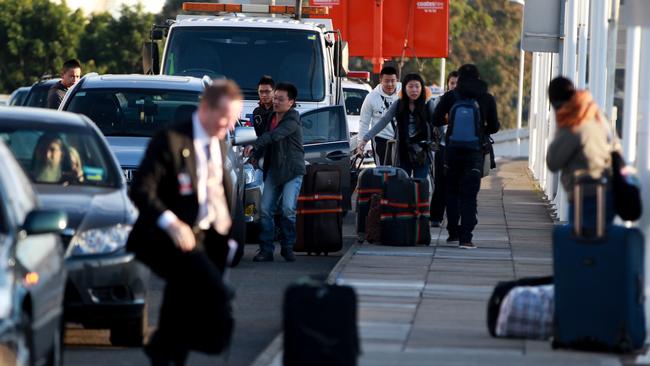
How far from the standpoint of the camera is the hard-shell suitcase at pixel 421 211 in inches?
674

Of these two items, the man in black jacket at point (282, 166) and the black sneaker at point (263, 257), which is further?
the black sneaker at point (263, 257)

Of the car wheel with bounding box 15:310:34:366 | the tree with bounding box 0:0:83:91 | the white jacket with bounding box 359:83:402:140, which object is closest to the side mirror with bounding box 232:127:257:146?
the white jacket with bounding box 359:83:402:140

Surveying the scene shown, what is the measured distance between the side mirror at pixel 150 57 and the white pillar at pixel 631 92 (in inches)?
435

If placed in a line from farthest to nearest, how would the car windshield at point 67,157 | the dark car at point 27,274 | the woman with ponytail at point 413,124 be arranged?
the woman with ponytail at point 413,124, the car windshield at point 67,157, the dark car at point 27,274

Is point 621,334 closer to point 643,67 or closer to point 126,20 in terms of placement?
point 643,67

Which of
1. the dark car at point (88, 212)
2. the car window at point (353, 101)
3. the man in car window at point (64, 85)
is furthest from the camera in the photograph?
the car window at point (353, 101)

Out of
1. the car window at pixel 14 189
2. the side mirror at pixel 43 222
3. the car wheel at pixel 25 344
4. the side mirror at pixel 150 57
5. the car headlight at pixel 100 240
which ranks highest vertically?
the side mirror at pixel 150 57

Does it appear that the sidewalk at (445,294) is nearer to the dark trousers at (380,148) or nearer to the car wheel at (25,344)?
the dark trousers at (380,148)

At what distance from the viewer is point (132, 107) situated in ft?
54.6

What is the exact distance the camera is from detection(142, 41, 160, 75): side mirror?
2228 cm

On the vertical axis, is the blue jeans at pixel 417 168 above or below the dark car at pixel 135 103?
below

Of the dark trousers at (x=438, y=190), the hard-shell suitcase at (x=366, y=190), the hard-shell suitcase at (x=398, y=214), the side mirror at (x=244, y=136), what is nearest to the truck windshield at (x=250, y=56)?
the dark trousers at (x=438, y=190)

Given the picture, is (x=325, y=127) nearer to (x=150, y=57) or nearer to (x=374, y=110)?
(x=374, y=110)

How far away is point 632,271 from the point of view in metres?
9.82
